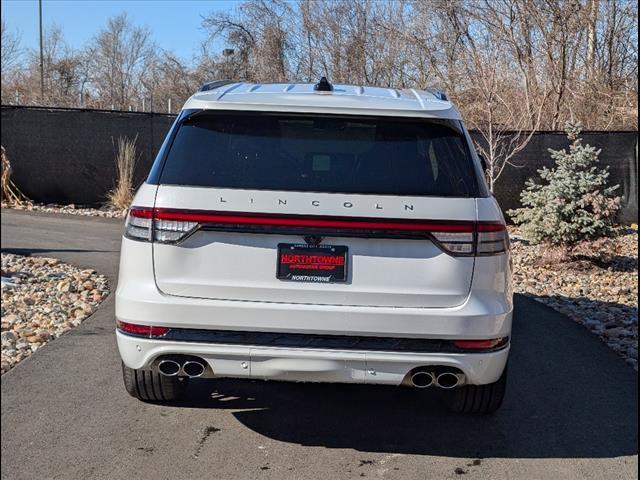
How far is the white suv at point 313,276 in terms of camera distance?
3.65 m

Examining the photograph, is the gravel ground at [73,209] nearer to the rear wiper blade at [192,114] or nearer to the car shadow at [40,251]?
the car shadow at [40,251]

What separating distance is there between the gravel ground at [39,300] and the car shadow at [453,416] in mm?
1688

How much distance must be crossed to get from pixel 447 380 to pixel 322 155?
1272mm

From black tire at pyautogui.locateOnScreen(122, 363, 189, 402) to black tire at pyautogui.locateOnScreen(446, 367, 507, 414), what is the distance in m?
1.58

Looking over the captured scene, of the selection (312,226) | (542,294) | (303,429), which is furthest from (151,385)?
(542,294)

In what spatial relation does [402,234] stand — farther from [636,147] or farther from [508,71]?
[508,71]

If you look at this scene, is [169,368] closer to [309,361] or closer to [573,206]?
[309,361]

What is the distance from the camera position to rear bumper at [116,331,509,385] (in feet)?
12.0

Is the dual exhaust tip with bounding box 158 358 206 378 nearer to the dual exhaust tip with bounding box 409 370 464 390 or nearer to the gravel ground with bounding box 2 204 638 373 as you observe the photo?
the dual exhaust tip with bounding box 409 370 464 390

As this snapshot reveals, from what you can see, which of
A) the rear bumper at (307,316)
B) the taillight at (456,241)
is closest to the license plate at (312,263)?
the rear bumper at (307,316)

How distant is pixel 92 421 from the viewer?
4359 mm

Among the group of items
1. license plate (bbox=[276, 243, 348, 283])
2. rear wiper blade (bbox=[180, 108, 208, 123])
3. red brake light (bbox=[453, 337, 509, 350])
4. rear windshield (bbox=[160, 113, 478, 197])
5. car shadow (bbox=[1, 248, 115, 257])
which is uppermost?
rear wiper blade (bbox=[180, 108, 208, 123])

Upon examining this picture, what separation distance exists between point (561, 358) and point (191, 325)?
11.2 feet

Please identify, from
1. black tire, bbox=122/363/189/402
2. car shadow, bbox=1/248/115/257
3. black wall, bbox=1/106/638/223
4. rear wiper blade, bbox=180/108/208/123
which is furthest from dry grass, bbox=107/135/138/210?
rear wiper blade, bbox=180/108/208/123
